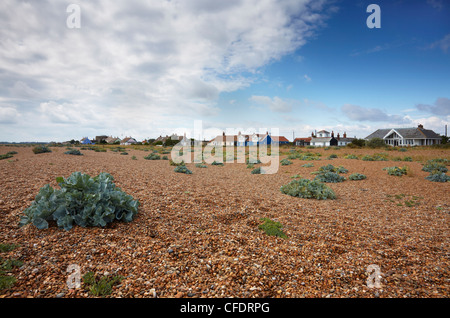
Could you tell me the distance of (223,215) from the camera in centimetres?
605

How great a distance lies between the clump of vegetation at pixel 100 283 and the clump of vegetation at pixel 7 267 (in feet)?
2.69

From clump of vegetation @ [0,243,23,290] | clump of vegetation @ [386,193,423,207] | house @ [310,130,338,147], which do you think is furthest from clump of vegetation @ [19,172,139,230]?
house @ [310,130,338,147]

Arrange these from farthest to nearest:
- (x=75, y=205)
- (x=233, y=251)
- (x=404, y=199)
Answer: (x=404, y=199), (x=75, y=205), (x=233, y=251)

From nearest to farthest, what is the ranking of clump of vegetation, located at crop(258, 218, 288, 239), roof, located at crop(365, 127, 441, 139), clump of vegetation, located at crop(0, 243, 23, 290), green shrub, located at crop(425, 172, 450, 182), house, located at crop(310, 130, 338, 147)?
clump of vegetation, located at crop(0, 243, 23, 290) < clump of vegetation, located at crop(258, 218, 288, 239) < green shrub, located at crop(425, 172, 450, 182) < roof, located at crop(365, 127, 441, 139) < house, located at crop(310, 130, 338, 147)

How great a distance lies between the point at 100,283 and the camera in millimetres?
2996

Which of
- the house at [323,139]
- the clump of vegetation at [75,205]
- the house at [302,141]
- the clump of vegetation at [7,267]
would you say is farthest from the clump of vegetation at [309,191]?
the house at [302,141]

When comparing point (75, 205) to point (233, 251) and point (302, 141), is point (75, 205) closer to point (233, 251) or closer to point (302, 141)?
point (233, 251)

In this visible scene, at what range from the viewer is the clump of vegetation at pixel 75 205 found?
14.0ft

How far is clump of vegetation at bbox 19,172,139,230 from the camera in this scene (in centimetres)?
427

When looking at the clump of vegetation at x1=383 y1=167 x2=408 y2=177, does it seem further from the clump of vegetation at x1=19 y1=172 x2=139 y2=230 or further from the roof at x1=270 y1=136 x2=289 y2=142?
the roof at x1=270 y1=136 x2=289 y2=142

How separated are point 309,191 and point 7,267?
852 centimetres

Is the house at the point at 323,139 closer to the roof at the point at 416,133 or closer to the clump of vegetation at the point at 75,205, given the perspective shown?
the roof at the point at 416,133

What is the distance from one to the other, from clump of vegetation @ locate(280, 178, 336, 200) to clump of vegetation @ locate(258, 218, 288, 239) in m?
3.74

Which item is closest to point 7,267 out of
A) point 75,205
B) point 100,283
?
point 100,283
